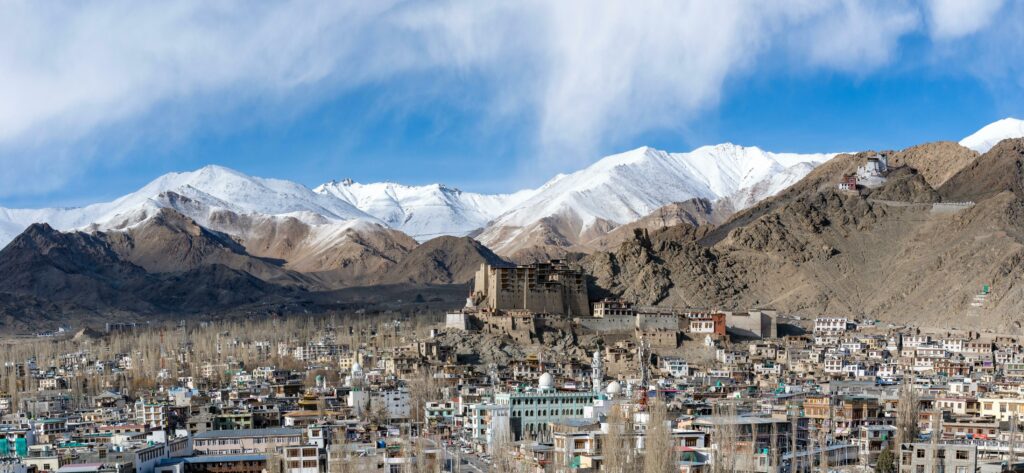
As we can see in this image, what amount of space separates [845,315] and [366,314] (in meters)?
51.5

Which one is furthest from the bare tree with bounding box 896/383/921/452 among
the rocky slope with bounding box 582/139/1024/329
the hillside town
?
the rocky slope with bounding box 582/139/1024/329

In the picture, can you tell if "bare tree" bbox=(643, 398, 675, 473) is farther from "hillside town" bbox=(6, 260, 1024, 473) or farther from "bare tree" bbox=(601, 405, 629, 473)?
"bare tree" bbox=(601, 405, 629, 473)

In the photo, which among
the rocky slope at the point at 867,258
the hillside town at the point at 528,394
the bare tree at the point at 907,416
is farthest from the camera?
the rocky slope at the point at 867,258

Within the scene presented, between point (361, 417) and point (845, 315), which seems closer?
point (361, 417)

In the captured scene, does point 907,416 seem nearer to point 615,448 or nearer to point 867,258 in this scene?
point 615,448

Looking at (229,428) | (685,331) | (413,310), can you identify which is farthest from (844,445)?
(413,310)

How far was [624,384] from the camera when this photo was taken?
256 ft

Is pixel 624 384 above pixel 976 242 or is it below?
below

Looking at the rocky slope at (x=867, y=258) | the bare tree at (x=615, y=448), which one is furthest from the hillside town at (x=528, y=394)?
the rocky slope at (x=867, y=258)

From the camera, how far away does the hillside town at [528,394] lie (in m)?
51.8

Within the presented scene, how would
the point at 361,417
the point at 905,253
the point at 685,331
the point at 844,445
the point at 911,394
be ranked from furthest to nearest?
1. the point at 905,253
2. the point at 685,331
3. the point at 361,417
4. the point at 911,394
5. the point at 844,445

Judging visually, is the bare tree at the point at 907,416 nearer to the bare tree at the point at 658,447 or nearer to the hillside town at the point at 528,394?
the hillside town at the point at 528,394

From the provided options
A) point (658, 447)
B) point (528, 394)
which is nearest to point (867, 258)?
point (528, 394)

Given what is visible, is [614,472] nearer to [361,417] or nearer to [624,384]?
[361,417]
